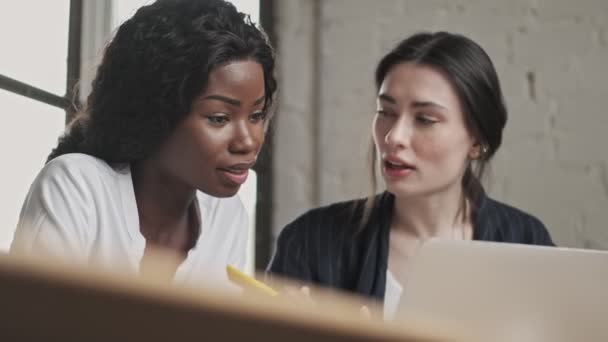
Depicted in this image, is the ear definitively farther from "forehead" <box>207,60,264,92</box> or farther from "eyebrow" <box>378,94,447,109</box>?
"forehead" <box>207,60,264,92</box>

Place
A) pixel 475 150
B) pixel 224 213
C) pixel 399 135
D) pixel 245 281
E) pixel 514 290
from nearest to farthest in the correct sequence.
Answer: pixel 245 281, pixel 514 290, pixel 224 213, pixel 399 135, pixel 475 150

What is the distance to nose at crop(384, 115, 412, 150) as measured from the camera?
34.4 inches

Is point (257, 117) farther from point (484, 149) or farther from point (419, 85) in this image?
point (484, 149)

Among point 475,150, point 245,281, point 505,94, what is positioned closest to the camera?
point 245,281

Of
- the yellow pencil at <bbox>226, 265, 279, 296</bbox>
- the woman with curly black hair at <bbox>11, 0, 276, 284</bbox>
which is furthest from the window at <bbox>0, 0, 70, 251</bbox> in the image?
the yellow pencil at <bbox>226, 265, 279, 296</bbox>

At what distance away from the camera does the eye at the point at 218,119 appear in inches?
20.9

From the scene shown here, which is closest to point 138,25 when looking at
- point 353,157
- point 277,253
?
point 277,253

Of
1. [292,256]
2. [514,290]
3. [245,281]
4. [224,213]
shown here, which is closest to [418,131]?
[292,256]

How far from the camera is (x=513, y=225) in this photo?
940mm

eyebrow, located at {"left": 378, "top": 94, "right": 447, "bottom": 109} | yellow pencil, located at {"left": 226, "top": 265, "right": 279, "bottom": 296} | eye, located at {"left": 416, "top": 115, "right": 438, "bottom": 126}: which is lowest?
yellow pencil, located at {"left": 226, "top": 265, "right": 279, "bottom": 296}

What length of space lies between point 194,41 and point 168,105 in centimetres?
6

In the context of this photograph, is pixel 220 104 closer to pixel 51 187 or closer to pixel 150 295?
pixel 51 187

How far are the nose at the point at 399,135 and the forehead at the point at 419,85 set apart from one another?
0.03 m

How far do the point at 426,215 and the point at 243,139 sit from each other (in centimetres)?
47
